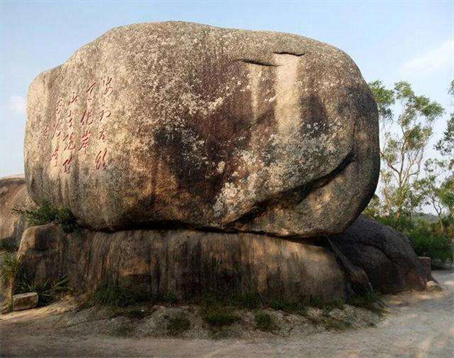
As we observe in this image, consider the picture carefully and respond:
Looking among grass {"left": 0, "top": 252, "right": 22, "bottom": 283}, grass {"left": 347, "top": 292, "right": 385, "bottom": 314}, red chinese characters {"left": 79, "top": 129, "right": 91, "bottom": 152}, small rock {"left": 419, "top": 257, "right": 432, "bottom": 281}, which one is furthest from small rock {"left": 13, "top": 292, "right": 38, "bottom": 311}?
small rock {"left": 419, "top": 257, "right": 432, "bottom": 281}

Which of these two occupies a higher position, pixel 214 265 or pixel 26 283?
pixel 214 265

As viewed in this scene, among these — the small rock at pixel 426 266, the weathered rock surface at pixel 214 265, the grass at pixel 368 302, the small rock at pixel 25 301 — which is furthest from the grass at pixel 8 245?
the small rock at pixel 426 266

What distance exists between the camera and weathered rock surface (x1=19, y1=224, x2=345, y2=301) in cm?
740

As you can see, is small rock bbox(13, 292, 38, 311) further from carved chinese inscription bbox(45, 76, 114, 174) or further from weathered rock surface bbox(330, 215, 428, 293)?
weathered rock surface bbox(330, 215, 428, 293)

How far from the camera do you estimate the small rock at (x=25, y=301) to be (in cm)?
777

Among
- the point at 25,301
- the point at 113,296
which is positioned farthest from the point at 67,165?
the point at 113,296

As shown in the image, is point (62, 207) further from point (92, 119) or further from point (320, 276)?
point (320, 276)

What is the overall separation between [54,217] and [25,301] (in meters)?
1.88

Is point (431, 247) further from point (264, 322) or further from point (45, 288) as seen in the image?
point (45, 288)

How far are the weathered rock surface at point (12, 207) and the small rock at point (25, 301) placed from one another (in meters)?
5.08

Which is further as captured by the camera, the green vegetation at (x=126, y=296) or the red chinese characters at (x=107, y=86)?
the red chinese characters at (x=107, y=86)

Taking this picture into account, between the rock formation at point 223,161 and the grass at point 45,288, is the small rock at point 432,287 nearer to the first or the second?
the rock formation at point 223,161

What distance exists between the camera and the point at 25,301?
7840 millimetres

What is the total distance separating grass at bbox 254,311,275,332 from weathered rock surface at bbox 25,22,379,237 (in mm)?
1414
